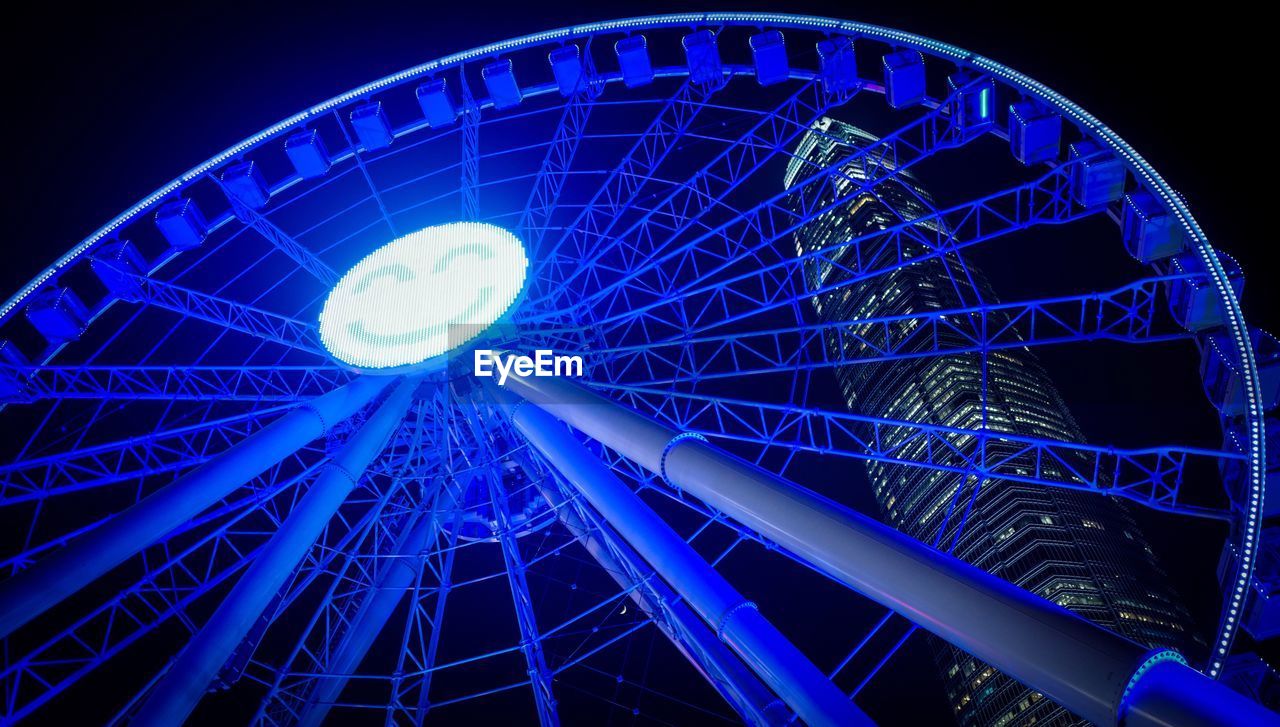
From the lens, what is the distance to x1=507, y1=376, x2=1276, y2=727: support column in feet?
19.6

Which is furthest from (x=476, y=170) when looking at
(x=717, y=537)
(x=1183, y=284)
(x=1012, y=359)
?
(x=1012, y=359)

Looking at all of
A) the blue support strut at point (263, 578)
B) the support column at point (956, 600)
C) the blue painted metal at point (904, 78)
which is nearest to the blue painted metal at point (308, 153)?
the blue support strut at point (263, 578)

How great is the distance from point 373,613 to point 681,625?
6.15m

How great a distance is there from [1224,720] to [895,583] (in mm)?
2404

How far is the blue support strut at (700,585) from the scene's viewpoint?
30.0ft

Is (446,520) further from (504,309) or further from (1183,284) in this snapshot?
(1183,284)

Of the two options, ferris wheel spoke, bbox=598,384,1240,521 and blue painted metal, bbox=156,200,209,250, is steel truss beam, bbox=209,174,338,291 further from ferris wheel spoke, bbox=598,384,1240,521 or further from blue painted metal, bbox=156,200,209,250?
ferris wheel spoke, bbox=598,384,1240,521

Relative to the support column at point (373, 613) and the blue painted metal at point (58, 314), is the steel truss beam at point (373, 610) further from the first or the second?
the blue painted metal at point (58, 314)

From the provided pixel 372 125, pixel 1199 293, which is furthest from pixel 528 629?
pixel 1199 293

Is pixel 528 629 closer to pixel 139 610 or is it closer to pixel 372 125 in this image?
pixel 372 125

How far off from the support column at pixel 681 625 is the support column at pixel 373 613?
7.94 feet

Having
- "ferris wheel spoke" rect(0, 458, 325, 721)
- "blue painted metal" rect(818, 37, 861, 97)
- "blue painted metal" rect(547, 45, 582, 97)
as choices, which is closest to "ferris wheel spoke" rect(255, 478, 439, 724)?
"ferris wheel spoke" rect(0, 458, 325, 721)

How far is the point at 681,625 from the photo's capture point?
1391 cm

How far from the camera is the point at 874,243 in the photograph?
5700 cm
